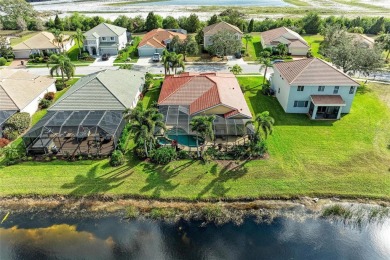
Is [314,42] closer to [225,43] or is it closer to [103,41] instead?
[225,43]

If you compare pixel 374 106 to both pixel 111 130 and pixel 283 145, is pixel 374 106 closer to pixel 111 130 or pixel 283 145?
pixel 283 145

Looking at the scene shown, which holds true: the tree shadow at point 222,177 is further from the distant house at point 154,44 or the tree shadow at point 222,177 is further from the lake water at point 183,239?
the distant house at point 154,44

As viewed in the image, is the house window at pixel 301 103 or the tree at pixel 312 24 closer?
the house window at pixel 301 103

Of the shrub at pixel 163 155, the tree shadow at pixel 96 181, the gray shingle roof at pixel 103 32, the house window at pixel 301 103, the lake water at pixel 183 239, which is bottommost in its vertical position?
the lake water at pixel 183 239

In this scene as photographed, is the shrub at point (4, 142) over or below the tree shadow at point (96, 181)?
over

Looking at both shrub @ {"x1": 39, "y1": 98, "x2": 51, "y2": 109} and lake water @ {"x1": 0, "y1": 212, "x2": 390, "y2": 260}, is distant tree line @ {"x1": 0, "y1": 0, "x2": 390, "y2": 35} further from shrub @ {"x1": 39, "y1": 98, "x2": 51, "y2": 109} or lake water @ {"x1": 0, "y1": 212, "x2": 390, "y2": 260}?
lake water @ {"x1": 0, "y1": 212, "x2": 390, "y2": 260}

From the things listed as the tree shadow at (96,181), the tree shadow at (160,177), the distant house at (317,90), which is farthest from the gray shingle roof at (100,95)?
the distant house at (317,90)
